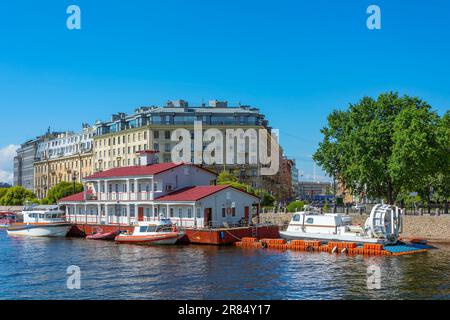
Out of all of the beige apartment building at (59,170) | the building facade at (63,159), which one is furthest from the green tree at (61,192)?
the building facade at (63,159)

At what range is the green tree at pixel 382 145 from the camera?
71.4 meters

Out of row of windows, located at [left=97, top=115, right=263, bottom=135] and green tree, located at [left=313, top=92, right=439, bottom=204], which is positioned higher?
row of windows, located at [left=97, top=115, right=263, bottom=135]

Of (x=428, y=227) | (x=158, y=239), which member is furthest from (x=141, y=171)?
(x=428, y=227)

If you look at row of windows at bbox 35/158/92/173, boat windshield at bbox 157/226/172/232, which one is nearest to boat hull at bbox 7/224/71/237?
boat windshield at bbox 157/226/172/232

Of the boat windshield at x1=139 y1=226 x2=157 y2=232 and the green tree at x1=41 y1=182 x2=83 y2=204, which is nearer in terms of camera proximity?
the boat windshield at x1=139 y1=226 x2=157 y2=232

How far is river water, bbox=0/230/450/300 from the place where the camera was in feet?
114

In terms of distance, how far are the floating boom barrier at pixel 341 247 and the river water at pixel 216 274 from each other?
1849 mm

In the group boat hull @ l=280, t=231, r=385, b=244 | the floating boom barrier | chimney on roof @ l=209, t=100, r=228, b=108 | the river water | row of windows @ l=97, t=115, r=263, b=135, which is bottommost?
the river water

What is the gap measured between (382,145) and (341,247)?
25.8 metres

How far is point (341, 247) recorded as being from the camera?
55031 mm

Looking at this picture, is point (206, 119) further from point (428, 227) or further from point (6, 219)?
point (428, 227)

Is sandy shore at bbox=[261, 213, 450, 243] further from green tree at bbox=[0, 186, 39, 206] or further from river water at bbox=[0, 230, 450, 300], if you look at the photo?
green tree at bbox=[0, 186, 39, 206]

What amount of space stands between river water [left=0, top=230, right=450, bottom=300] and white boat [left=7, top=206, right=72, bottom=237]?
20.9 m
